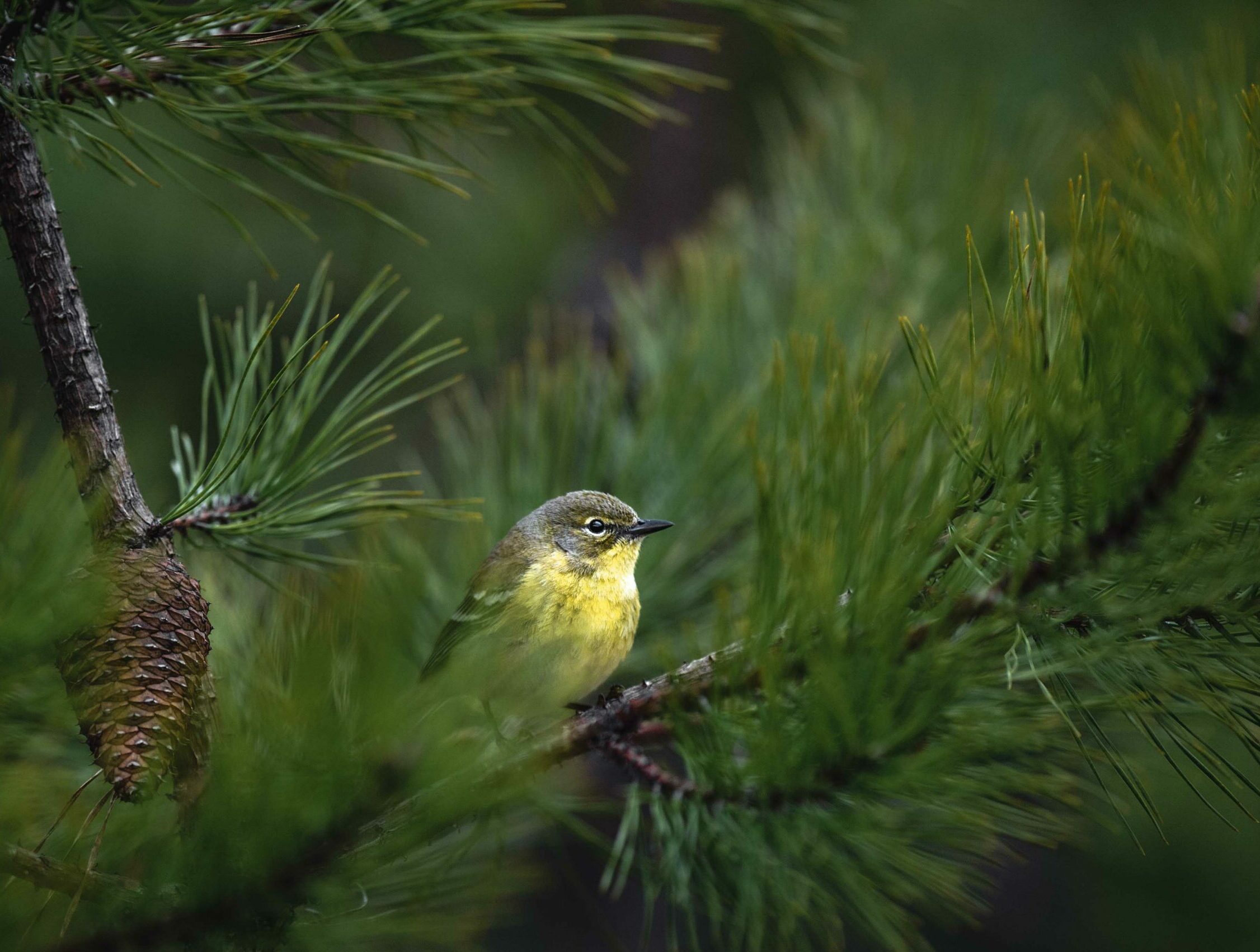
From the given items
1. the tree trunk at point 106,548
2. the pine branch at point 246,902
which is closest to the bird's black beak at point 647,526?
the tree trunk at point 106,548

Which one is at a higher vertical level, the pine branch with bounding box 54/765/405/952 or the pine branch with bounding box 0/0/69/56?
the pine branch with bounding box 0/0/69/56

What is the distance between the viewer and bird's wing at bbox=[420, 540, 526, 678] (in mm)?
2111

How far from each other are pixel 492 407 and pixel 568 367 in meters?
0.61

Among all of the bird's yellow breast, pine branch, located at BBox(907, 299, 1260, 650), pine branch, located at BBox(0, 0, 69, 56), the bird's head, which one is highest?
pine branch, located at BBox(0, 0, 69, 56)

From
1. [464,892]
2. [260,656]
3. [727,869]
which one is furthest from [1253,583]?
[260,656]

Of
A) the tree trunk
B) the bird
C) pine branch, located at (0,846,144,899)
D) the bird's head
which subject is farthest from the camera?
the bird's head

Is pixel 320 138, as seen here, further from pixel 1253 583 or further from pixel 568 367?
pixel 1253 583

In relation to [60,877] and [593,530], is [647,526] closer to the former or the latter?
[593,530]

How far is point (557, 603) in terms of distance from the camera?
2480 mm

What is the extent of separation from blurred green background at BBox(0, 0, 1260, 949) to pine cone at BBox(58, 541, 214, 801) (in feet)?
6.36

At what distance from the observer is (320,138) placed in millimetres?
1447

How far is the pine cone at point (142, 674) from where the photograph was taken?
108 cm

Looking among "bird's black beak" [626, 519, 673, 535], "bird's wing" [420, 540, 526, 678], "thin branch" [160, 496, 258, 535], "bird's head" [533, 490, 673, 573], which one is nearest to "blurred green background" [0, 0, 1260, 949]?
"bird's head" [533, 490, 673, 573]

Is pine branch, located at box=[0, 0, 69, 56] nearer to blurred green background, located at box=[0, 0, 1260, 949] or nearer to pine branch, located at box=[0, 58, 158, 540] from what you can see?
pine branch, located at box=[0, 58, 158, 540]
